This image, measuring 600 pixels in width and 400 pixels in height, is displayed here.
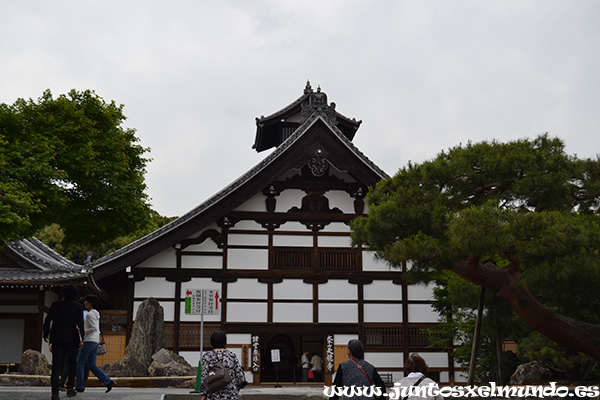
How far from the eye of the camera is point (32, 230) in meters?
15.6

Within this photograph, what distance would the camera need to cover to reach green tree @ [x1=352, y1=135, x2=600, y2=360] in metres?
10.2

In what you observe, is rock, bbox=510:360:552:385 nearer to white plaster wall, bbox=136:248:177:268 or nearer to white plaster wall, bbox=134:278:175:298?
white plaster wall, bbox=134:278:175:298

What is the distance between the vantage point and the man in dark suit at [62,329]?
28.8 feet

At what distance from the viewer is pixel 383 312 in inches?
758

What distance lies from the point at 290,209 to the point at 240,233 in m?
1.73

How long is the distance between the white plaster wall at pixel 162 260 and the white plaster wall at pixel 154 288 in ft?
1.37

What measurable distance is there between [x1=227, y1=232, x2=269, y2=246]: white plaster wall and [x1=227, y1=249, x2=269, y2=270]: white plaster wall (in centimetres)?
22

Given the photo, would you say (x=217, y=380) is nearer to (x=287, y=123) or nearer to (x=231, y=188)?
(x=231, y=188)

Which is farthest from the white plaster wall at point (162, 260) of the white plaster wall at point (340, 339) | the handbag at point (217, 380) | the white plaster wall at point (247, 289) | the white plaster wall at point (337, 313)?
→ the handbag at point (217, 380)

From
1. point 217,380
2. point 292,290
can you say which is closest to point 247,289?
point 292,290

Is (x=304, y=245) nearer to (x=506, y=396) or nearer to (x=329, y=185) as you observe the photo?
(x=329, y=185)

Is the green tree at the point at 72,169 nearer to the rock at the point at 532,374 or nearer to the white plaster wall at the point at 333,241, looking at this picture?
the white plaster wall at the point at 333,241

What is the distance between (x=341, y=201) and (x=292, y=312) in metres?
3.81

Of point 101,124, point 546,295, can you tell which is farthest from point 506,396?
point 101,124
